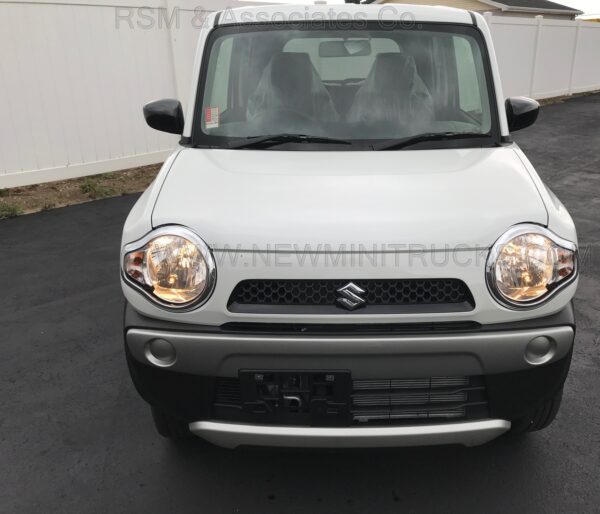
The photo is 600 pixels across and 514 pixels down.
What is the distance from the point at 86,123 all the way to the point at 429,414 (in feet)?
23.2

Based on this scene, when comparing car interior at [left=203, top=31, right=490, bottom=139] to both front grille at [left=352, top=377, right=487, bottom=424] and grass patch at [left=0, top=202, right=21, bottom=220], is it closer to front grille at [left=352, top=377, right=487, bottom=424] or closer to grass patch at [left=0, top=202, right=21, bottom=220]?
front grille at [left=352, top=377, right=487, bottom=424]

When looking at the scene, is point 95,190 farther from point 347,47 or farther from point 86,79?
point 347,47

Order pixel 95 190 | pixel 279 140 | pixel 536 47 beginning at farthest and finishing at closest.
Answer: pixel 536 47, pixel 95 190, pixel 279 140

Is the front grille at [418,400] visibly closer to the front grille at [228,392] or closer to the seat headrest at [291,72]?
the front grille at [228,392]

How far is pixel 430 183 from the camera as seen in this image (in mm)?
2219

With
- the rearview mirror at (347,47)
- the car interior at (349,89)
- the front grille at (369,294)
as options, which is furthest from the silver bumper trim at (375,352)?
the rearview mirror at (347,47)

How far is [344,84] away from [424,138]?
612 mm

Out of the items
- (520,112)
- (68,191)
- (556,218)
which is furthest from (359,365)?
(68,191)

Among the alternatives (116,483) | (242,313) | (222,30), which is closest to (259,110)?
(222,30)

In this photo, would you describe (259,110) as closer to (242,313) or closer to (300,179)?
(300,179)

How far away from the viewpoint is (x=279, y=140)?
8.86ft

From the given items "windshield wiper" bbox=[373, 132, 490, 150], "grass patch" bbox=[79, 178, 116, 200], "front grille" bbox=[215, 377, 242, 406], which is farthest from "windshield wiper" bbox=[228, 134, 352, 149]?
"grass patch" bbox=[79, 178, 116, 200]

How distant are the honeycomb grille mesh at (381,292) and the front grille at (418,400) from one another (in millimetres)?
292

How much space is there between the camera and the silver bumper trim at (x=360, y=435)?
6.61 ft
